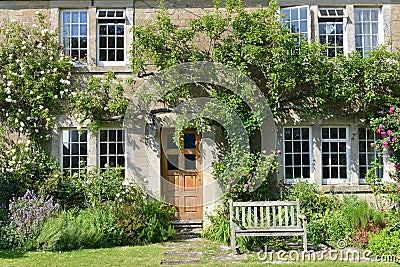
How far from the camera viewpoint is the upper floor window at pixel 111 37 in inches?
498

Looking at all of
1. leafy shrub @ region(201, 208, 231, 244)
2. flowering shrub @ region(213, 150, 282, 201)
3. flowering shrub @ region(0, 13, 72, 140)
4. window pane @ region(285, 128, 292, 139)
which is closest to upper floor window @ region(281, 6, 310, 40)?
window pane @ region(285, 128, 292, 139)

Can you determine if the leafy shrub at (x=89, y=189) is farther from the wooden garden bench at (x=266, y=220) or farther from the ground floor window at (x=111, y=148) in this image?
the wooden garden bench at (x=266, y=220)

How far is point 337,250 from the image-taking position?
408 inches

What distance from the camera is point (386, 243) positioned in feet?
31.4

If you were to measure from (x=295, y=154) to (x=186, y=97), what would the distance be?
9.72 ft

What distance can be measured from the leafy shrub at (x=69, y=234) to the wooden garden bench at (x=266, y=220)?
2.73m

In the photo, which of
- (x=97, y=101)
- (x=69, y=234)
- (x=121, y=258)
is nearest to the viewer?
(x=121, y=258)

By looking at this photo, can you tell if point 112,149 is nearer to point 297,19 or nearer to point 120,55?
point 120,55

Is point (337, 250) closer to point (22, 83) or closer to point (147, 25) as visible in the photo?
point (147, 25)

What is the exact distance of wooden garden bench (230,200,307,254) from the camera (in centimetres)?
998

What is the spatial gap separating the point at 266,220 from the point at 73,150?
4.88m

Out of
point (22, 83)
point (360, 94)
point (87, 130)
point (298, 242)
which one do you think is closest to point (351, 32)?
point (360, 94)

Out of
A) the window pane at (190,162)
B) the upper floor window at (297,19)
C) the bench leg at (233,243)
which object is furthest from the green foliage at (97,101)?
the upper floor window at (297,19)

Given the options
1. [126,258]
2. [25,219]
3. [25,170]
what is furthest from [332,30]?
[25,219]
